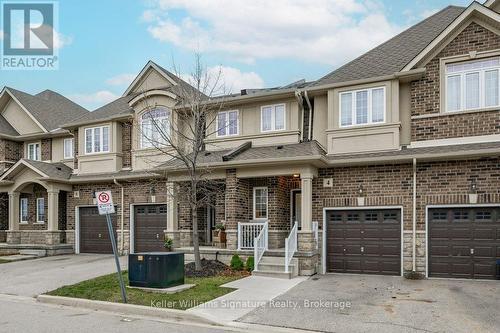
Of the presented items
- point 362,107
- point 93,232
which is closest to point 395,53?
point 362,107

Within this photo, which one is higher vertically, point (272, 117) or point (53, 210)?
point (272, 117)

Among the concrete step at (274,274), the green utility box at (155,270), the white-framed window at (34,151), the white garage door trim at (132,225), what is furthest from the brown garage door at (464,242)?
the white-framed window at (34,151)

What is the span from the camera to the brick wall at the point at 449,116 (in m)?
12.9

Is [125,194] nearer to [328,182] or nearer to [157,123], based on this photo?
[157,123]

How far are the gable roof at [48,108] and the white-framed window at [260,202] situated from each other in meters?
11.2

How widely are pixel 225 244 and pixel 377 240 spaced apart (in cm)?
529

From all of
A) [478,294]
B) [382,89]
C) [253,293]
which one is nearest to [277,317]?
[253,293]

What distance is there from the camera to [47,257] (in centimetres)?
1869

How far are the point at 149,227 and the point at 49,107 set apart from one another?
11093mm

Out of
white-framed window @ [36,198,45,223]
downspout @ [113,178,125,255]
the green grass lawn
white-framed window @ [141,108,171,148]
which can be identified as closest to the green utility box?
the green grass lawn

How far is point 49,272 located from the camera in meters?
14.5

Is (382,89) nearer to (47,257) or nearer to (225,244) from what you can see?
(225,244)

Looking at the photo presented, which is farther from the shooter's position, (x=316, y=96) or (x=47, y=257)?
(x=47, y=257)

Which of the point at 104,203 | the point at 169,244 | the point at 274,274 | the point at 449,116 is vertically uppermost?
the point at 449,116
